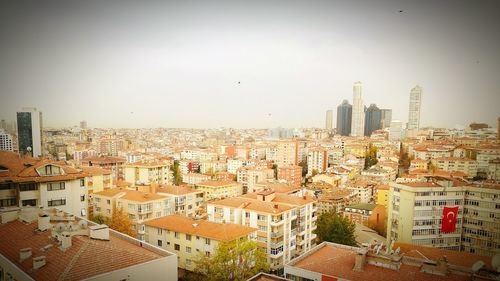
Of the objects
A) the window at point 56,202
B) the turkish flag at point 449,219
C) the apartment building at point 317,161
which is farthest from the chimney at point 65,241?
the apartment building at point 317,161

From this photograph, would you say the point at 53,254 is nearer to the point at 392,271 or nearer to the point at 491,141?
the point at 392,271

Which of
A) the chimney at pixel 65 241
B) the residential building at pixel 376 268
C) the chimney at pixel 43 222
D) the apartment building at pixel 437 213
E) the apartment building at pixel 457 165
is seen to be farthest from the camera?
the apartment building at pixel 437 213

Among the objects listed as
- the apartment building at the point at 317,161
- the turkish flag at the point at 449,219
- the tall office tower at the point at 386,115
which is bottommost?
the apartment building at the point at 317,161

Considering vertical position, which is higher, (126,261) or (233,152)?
(126,261)

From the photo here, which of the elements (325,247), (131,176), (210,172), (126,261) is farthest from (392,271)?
(210,172)

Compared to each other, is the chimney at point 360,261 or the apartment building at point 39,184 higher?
the apartment building at point 39,184

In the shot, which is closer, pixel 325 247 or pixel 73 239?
pixel 73 239

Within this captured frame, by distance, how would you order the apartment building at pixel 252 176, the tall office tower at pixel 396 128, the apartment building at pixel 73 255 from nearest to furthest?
Result: the apartment building at pixel 73 255, the tall office tower at pixel 396 128, the apartment building at pixel 252 176

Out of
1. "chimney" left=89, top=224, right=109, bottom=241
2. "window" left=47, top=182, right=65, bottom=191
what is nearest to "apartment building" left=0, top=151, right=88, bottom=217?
"window" left=47, top=182, right=65, bottom=191

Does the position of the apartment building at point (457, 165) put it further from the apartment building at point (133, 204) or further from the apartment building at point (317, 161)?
the apartment building at point (317, 161)
